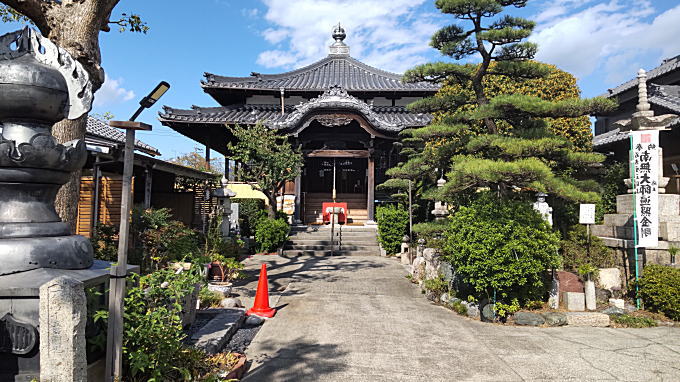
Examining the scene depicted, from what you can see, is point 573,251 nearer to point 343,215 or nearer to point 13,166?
point 13,166

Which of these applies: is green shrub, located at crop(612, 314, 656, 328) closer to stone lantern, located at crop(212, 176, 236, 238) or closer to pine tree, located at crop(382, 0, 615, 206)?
pine tree, located at crop(382, 0, 615, 206)

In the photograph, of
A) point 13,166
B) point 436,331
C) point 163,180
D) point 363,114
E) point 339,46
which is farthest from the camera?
point 339,46

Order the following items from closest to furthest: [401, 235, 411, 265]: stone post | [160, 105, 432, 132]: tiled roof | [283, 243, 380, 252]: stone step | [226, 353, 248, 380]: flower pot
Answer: [226, 353, 248, 380]: flower pot < [401, 235, 411, 265]: stone post < [283, 243, 380, 252]: stone step < [160, 105, 432, 132]: tiled roof

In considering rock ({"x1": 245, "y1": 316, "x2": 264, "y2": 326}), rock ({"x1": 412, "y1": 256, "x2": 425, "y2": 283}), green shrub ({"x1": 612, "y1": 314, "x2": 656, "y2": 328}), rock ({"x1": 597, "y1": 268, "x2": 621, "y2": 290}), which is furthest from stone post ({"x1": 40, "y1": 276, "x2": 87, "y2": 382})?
rock ({"x1": 597, "y1": 268, "x2": 621, "y2": 290})

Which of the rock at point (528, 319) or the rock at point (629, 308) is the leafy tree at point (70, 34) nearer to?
the rock at point (528, 319)

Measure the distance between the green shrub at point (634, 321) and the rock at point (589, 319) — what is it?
251 mm

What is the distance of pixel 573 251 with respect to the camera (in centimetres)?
778

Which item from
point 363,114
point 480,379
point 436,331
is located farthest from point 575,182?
point 363,114

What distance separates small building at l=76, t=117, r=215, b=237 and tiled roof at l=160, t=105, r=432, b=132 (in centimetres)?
270

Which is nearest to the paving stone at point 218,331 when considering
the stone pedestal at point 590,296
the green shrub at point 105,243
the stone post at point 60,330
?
the stone post at point 60,330

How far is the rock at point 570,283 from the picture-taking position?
6930 mm

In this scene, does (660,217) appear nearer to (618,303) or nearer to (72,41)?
(618,303)

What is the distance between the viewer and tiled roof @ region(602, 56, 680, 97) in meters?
14.7

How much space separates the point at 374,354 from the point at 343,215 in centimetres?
1282
